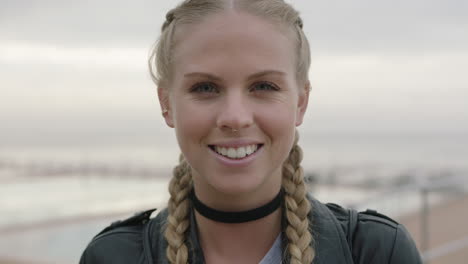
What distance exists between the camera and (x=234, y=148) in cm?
177

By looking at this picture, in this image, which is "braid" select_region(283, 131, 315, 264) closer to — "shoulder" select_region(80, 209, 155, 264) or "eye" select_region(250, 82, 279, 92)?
"eye" select_region(250, 82, 279, 92)

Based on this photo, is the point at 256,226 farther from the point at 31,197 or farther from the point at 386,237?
the point at 31,197

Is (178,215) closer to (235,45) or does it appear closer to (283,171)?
(283,171)

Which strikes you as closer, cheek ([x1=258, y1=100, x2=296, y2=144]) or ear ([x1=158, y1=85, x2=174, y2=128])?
cheek ([x1=258, y1=100, x2=296, y2=144])

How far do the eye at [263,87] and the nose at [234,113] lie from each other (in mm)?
49

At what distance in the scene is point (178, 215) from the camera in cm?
199

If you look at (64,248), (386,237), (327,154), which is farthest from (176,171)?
(327,154)

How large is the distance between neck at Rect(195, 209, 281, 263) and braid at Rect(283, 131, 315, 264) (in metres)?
0.06

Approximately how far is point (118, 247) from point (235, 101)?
0.59 meters

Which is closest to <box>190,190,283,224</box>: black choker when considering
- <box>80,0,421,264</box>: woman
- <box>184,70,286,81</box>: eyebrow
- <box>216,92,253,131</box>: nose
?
<box>80,0,421,264</box>: woman

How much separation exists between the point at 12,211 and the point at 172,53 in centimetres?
1599

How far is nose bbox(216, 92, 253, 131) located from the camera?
5.64 feet

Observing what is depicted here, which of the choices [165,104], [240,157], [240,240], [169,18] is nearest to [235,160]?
[240,157]

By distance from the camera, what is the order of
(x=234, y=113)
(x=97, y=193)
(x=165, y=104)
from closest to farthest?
(x=234, y=113)
(x=165, y=104)
(x=97, y=193)
